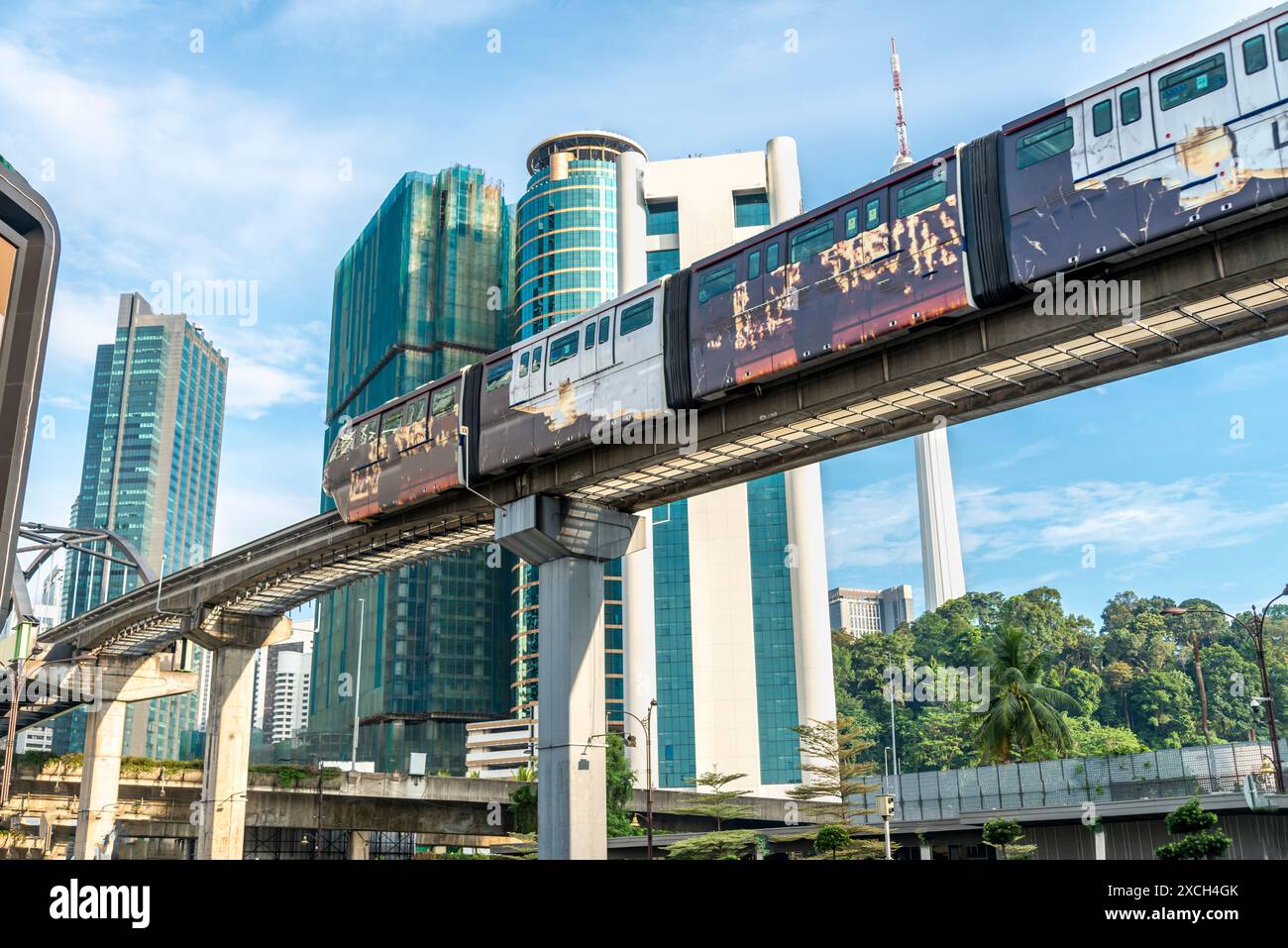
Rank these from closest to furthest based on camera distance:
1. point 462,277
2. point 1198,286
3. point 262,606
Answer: point 1198,286 < point 262,606 < point 462,277

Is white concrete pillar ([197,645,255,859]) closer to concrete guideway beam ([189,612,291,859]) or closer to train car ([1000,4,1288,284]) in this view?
concrete guideway beam ([189,612,291,859])

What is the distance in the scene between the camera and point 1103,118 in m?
23.1

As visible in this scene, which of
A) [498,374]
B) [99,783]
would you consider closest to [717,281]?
[498,374]

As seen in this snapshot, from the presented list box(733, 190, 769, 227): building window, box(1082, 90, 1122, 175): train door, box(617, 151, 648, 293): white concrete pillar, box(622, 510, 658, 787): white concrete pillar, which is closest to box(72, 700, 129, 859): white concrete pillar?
box(1082, 90, 1122, 175): train door

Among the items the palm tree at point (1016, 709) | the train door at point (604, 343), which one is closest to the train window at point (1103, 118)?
the train door at point (604, 343)

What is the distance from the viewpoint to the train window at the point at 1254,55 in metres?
21.0

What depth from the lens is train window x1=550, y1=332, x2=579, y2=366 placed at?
118ft

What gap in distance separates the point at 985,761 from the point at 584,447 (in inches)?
1507

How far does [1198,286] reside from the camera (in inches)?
948

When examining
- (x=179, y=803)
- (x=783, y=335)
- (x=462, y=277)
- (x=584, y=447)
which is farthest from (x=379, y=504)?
(x=462, y=277)

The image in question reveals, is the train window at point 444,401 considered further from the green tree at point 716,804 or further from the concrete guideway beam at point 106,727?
the concrete guideway beam at point 106,727

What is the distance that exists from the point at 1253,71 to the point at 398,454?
31.4m

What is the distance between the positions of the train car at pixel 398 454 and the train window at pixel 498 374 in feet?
5.64
